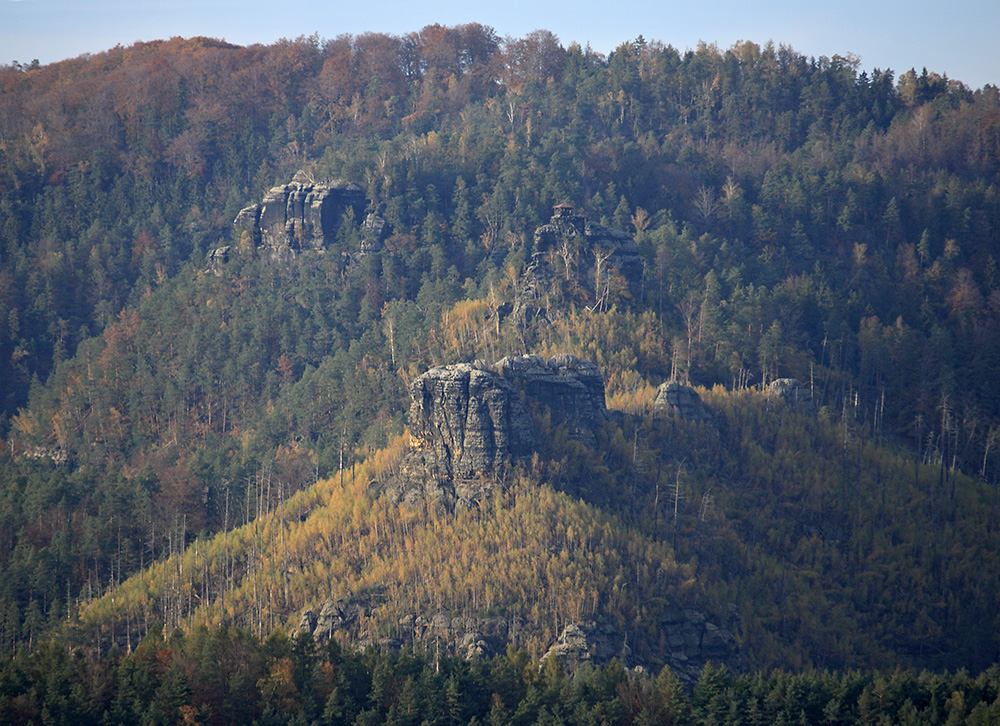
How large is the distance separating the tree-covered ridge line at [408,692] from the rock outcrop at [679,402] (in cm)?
3225

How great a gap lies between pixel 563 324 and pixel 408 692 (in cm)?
5228

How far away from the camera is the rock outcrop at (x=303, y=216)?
154875mm

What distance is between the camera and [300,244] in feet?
511

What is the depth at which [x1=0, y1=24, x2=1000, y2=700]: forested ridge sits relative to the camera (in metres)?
108

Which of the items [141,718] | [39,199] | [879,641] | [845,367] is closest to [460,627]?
[141,718]

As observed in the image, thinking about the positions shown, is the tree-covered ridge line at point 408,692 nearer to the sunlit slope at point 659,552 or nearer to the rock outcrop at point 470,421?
the sunlit slope at point 659,552

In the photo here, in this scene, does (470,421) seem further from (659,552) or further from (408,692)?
(408,692)

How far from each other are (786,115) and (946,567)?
91465 millimetres

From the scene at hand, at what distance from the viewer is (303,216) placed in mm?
156375

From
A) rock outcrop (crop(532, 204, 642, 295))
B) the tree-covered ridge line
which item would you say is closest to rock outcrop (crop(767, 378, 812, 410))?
rock outcrop (crop(532, 204, 642, 295))

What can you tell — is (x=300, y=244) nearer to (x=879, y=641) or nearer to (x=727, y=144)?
(x=727, y=144)

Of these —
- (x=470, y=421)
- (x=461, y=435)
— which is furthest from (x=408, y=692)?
(x=470, y=421)

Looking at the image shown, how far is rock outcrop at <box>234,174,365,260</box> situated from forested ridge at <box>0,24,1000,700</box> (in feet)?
8.28

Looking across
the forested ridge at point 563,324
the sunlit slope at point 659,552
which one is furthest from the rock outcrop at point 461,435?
the forested ridge at point 563,324
